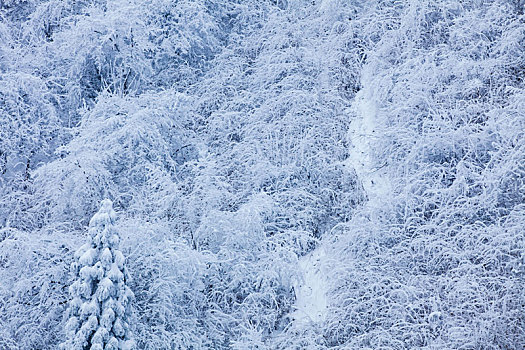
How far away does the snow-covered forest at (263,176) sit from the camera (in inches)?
351

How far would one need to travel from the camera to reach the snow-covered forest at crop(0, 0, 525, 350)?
8922 mm

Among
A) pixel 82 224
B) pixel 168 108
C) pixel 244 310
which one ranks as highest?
pixel 168 108

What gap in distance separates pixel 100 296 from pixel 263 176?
16.4ft

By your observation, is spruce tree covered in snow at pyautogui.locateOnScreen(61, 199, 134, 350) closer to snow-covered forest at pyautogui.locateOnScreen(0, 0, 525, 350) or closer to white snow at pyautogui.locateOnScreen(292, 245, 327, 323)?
snow-covered forest at pyautogui.locateOnScreen(0, 0, 525, 350)

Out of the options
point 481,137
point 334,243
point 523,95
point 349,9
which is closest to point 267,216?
point 334,243

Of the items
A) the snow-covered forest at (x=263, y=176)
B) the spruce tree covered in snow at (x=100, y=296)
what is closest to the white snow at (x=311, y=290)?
the snow-covered forest at (x=263, y=176)

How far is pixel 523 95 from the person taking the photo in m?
11.0

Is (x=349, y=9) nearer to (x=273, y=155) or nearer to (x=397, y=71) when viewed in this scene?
(x=397, y=71)

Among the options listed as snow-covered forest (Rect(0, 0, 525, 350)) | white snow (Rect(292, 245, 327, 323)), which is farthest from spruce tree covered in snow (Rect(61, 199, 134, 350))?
white snow (Rect(292, 245, 327, 323))

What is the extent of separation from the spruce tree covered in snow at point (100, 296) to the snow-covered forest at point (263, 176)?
3cm

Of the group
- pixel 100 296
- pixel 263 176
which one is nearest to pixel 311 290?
pixel 263 176

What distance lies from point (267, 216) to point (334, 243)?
61.3 inches

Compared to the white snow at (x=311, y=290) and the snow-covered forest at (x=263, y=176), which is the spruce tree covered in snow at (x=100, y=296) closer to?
the snow-covered forest at (x=263, y=176)

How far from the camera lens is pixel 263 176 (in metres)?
11.6
